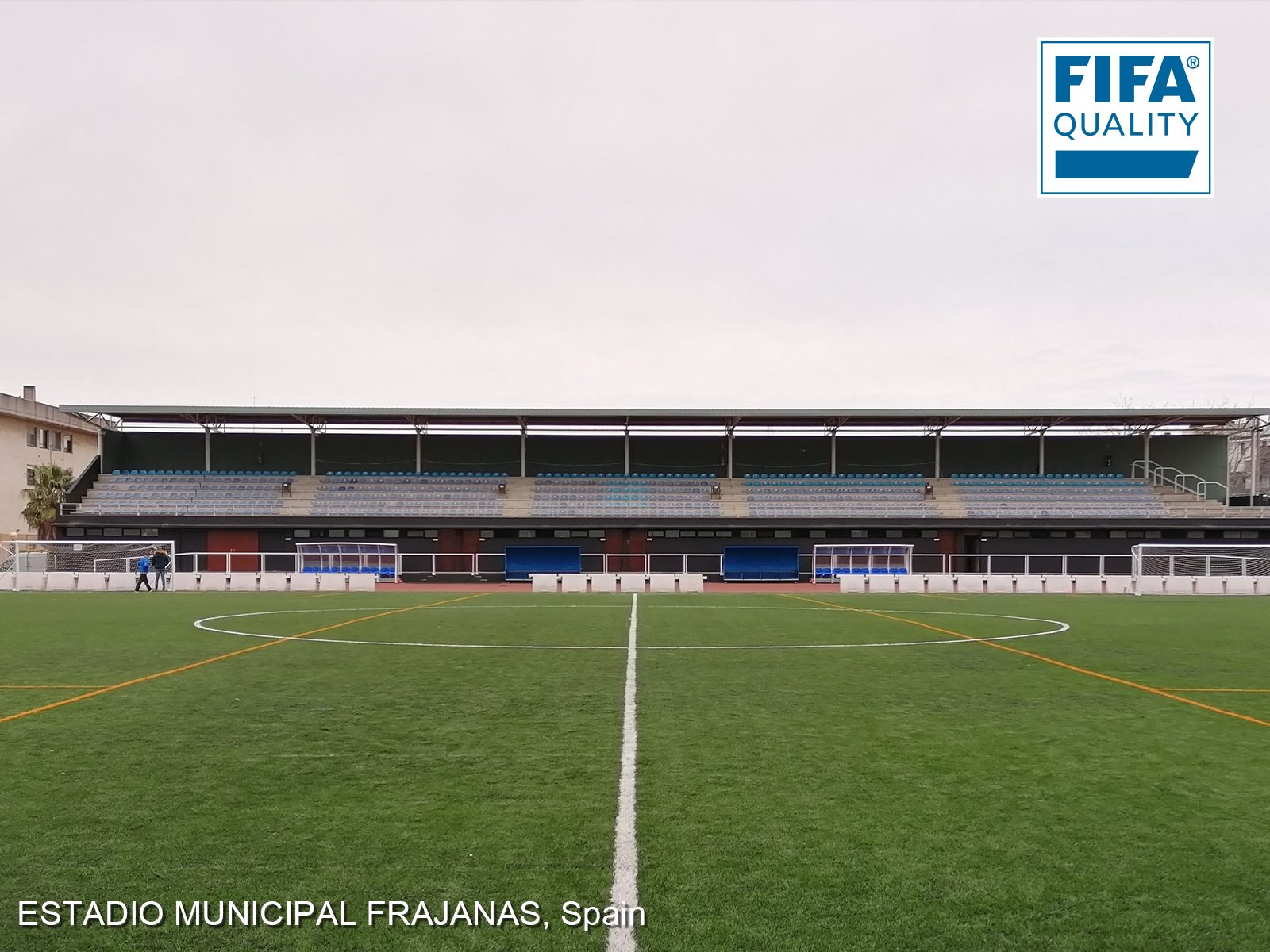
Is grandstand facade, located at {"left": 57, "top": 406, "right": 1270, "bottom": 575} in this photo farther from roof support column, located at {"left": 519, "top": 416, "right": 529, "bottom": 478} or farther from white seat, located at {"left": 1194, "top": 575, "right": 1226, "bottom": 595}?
white seat, located at {"left": 1194, "top": 575, "right": 1226, "bottom": 595}

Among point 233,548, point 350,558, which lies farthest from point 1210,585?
point 233,548

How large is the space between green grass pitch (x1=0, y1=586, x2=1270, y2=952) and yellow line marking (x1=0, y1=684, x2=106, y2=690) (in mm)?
143

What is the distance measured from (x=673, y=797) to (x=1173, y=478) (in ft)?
208

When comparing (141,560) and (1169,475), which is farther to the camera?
(1169,475)

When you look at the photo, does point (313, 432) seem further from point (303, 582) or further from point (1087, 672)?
point (1087, 672)

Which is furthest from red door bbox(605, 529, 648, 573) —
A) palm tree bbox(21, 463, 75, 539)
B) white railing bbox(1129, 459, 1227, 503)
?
palm tree bbox(21, 463, 75, 539)

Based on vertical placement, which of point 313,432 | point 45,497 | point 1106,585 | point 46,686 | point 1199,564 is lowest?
point 1106,585

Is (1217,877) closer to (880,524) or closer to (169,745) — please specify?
(169,745)

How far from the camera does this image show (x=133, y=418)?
184ft

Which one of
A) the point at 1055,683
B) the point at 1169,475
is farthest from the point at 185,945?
the point at 1169,475

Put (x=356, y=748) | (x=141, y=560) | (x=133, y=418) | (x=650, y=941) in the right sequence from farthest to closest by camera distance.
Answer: (x=133, y=418) → (x=141, y=560) → (x=356, y=748) → (x=650, y=941)

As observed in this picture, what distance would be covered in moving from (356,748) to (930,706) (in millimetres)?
6630

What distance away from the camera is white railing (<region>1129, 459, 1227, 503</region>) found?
192ft

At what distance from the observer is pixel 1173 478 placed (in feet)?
195
